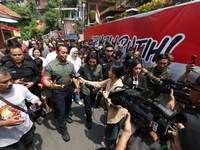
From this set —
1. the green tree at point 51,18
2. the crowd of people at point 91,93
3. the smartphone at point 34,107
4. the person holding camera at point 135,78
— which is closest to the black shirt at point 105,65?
the crowd of people at point 91,93

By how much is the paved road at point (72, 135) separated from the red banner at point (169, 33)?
8.34 feet

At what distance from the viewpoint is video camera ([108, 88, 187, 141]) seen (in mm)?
697

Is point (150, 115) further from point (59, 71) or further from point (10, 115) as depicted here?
point (59, 71)

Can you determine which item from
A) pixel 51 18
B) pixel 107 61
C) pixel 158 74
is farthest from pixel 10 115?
pixel 51 18

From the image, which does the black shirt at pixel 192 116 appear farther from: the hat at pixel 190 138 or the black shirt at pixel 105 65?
the black shirt at pixel 105 65

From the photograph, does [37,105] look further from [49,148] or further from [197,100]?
[197,100]

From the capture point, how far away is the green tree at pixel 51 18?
24.7 meters

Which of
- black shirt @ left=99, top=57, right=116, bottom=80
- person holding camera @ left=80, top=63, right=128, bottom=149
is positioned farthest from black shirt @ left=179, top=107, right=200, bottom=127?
black shirt @ left=99, top=57, right=116, bottom=80

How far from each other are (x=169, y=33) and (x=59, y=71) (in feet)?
9.77

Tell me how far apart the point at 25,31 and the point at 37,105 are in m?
25.8

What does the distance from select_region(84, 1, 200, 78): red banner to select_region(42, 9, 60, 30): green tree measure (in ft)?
83.7

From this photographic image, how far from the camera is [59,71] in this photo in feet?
6.99

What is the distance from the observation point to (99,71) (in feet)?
8.39

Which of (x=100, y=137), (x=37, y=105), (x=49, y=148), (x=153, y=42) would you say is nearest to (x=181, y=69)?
(x=153, y=42)
